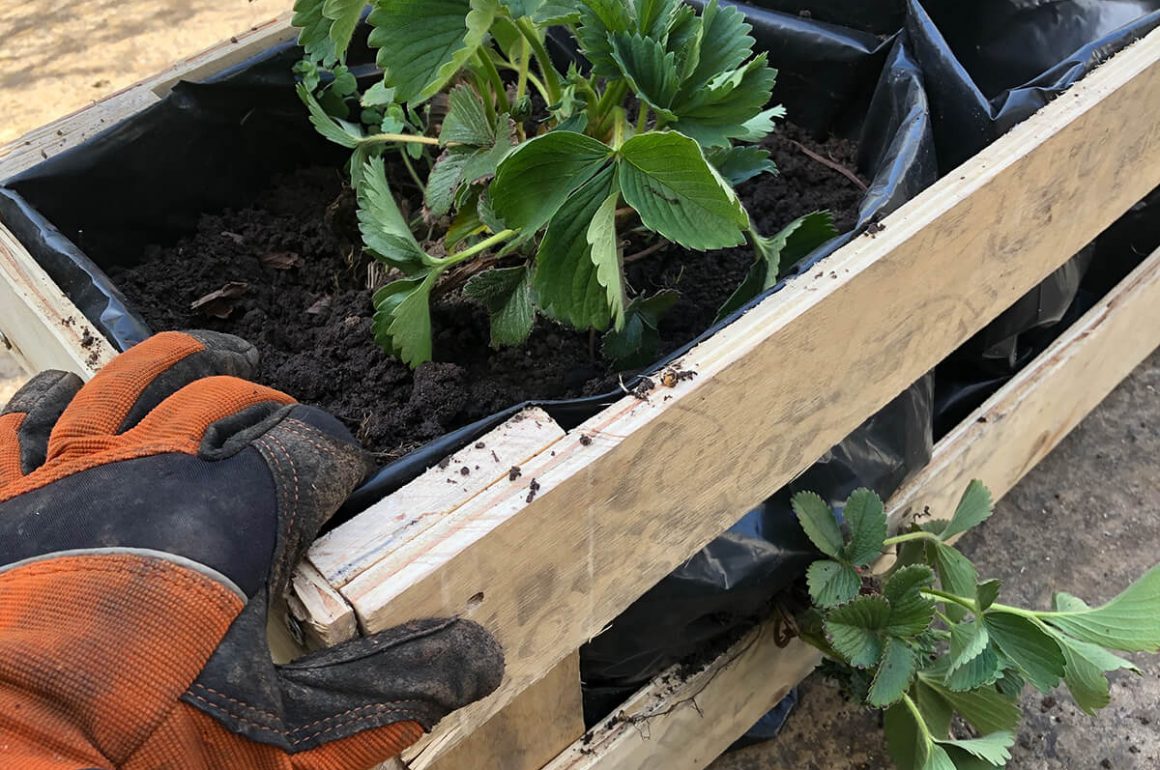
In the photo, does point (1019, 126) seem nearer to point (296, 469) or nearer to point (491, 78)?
point (491, 78)

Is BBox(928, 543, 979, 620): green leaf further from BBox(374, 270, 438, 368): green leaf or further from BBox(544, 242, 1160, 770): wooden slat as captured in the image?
BBox(374, 270, 438, 368): green leaf

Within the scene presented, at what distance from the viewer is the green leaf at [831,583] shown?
2.88 feet

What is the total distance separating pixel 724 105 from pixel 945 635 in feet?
1.90

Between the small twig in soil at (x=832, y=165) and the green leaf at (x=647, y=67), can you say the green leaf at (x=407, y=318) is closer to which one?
the green leaf at (x=647, y=67)

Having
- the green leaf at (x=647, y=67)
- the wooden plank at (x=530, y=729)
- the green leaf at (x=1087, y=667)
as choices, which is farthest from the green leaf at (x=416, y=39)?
the green leaf at (x=1087, y=667)

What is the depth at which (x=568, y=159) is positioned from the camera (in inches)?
25.3

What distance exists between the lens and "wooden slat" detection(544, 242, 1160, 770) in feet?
3.13

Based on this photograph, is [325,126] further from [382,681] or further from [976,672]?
[976,672]

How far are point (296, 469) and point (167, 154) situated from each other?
60cm

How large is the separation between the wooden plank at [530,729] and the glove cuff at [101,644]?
31 cm

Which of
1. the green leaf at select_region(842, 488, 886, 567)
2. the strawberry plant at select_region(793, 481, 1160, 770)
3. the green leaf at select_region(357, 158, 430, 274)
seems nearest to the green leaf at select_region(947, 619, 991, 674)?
the strawberry plant at select_region(793, 481, 1160, 770)

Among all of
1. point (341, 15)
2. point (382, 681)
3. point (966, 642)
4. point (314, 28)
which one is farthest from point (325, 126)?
point (966, 642)

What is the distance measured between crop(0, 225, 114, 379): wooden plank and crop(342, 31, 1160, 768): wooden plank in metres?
0.37

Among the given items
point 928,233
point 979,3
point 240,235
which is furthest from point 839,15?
point 240,235
